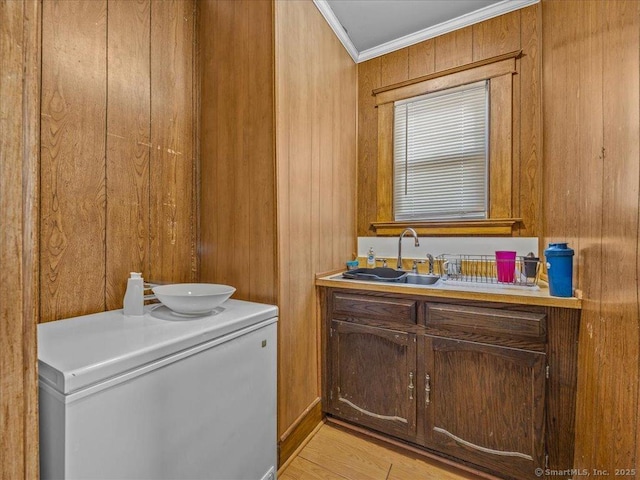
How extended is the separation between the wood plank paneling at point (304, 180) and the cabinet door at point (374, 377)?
154mm

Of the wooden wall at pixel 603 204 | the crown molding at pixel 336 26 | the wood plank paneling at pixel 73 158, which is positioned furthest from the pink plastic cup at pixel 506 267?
the wood plank paneling at pixel 73 158

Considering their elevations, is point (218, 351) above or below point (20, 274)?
below

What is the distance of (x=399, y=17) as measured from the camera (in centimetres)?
208

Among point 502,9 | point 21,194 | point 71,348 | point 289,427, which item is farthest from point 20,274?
point 502,9

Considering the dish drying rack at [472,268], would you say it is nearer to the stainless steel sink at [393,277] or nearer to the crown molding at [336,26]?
the stainless steel sink at [393,277]

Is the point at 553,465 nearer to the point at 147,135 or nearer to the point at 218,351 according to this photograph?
the point at 218,351

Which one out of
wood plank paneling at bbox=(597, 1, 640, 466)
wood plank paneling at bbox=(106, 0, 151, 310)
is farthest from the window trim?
wood plank paneling at bbox=(106, 0, 151, 310)

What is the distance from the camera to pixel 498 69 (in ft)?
6.59

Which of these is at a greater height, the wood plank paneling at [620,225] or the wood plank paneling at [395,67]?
the wood plank paneling at [395,67]

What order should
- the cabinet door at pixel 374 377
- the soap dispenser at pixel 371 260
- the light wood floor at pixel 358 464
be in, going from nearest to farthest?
the light wood floor at pixel 358 464 → the cabinet door at pixel 374 377 → the soap dispenser at pixel 371 260

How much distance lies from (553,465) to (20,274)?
6.39ft

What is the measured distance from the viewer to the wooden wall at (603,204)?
78 centimetres

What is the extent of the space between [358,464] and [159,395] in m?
1.19

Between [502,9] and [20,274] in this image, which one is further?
[502,9]
